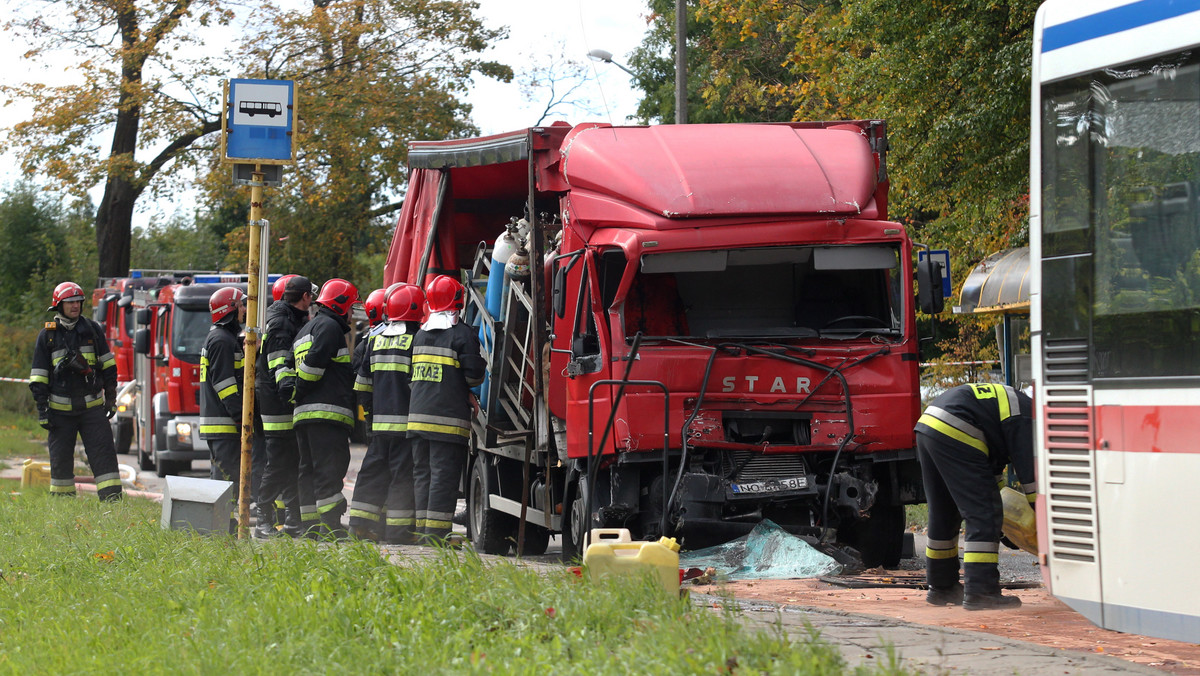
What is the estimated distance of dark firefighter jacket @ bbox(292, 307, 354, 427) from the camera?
10688 millimetres

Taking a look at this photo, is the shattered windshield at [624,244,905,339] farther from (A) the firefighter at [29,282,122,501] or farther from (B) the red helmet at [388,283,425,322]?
(A) the firefighter at [29,282,122,501]

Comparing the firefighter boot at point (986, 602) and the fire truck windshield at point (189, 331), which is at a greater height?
the fire truck windshield at point (189, 331)

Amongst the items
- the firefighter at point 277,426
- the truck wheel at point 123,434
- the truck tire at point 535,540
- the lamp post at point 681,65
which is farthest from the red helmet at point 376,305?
the truck wheel at point 123,434

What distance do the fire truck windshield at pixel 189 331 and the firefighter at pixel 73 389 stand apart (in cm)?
598

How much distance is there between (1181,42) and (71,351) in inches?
407

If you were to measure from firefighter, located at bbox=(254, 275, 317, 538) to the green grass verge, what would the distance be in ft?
34.4

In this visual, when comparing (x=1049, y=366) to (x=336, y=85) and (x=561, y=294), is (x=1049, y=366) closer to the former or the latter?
(x=561, y=294)

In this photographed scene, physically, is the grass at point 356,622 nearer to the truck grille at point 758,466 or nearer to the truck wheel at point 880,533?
the truck grille at point 758,466

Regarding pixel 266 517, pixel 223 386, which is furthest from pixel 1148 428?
pixel 223 386

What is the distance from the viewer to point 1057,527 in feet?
19.2

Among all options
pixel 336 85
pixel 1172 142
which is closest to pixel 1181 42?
pixel 1172 142

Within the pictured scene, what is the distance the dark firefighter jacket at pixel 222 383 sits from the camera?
11492 mm

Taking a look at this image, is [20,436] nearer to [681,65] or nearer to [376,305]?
[681,65]

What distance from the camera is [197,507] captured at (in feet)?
30.5
